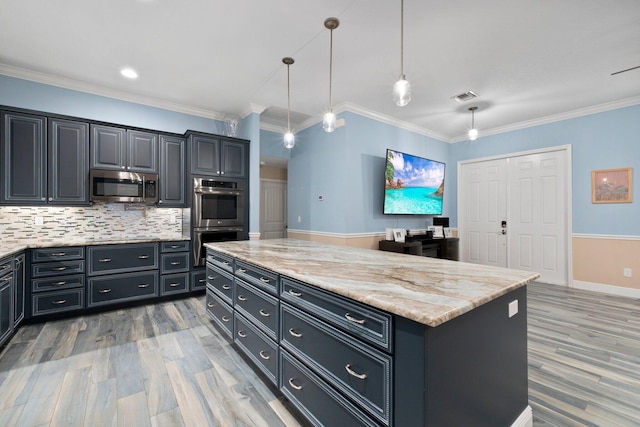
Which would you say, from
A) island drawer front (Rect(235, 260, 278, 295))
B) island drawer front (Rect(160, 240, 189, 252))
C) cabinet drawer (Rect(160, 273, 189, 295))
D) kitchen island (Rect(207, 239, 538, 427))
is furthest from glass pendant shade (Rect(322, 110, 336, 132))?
cabinet drawer (Rect(160, 273, 189, 295))

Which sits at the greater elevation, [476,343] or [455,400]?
[476,343]

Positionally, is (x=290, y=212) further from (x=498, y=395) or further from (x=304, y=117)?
(x=498, y=395)

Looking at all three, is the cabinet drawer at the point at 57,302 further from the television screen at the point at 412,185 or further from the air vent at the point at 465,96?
the air vent at the point at 465,96

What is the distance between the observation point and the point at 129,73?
11.0ft

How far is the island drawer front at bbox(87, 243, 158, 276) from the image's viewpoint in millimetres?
3367

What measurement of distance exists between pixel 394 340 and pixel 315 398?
69cm

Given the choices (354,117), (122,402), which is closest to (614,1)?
(354,117)

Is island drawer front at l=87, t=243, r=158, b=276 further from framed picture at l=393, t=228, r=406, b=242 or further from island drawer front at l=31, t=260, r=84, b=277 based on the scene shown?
framed picture at l=393, t=228, r=406, b=242

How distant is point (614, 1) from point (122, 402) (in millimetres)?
4617

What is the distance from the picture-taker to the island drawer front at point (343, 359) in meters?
1.14

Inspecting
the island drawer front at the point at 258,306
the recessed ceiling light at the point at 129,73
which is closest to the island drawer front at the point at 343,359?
the island drawer front at the point at 258,306

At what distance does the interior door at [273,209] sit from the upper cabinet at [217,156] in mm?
1853

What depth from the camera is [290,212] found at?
5.50 meters

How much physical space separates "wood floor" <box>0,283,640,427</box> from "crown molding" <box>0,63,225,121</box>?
2.84 m
